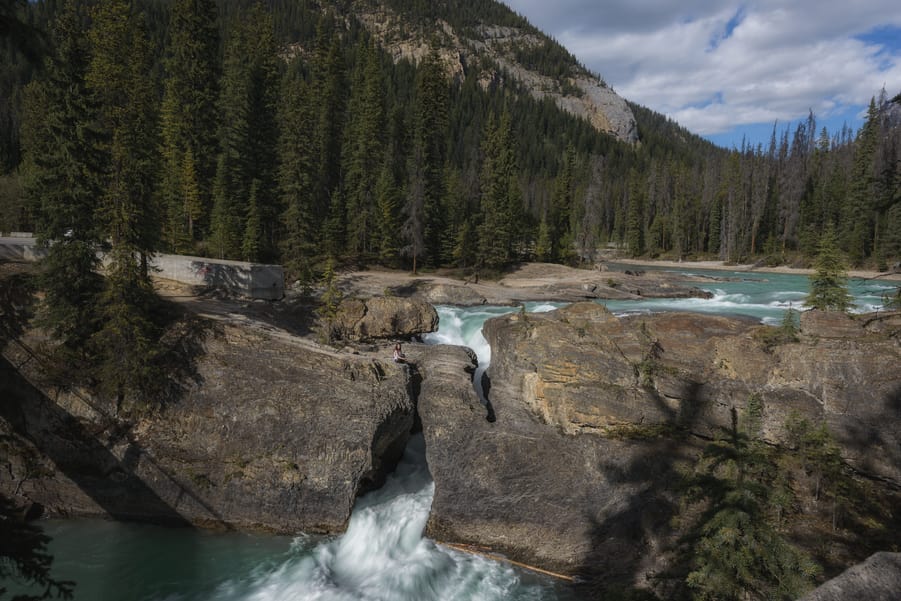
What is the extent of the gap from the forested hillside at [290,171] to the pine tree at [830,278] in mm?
2555

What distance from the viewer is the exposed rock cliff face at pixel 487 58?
158250mm

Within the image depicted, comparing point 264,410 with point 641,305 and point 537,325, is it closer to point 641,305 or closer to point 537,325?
point 537,325

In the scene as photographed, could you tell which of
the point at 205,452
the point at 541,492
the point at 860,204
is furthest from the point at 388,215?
the point at 860,204

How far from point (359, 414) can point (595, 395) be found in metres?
6.87

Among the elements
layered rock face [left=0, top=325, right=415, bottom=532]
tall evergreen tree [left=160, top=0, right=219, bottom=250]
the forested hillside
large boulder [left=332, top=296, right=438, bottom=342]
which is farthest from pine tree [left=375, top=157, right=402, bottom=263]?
layered rock face [left=0, top=325, right=415, bottom=532]

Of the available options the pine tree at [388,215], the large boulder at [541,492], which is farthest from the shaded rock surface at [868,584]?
the pine tree at [388,215]

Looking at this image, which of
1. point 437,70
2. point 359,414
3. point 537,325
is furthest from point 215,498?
point 437,70

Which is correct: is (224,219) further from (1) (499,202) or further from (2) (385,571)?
(2) (385,571)

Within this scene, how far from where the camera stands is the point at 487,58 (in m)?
180

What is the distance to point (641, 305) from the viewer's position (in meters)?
37.8

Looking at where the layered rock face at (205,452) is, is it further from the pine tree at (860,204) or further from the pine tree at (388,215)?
the pine tree at (860,204)

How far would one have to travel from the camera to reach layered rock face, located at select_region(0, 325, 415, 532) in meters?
13.1

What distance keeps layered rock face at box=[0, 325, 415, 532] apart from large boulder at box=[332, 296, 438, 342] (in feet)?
26.9

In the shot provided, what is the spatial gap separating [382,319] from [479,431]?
10.7 metres
